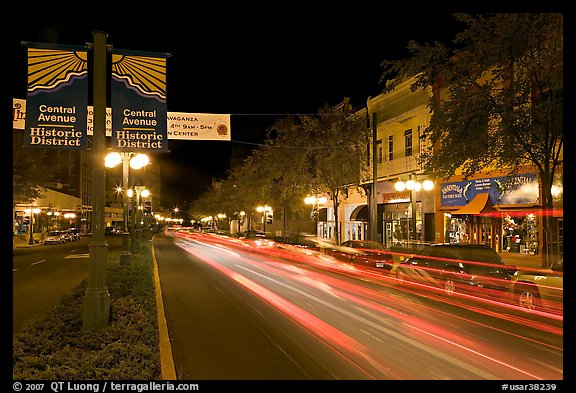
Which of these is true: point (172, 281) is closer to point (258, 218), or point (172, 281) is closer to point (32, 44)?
point (32, 44)

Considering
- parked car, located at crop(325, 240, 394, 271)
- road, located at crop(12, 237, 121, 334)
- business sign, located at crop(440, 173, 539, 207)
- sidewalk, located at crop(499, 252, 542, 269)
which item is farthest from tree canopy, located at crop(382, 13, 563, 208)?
road, located at crop(12, 237, 121, 334)

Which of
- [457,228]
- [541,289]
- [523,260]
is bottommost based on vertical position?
[523,260]

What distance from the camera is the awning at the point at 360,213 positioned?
36.6m

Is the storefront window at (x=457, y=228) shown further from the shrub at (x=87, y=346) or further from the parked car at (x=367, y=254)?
the shrub at (x=87, y=346)

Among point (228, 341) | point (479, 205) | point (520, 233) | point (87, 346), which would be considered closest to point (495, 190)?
point (479, 205)

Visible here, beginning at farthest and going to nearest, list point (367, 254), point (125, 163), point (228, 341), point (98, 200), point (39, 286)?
1. point (367, 254)
2. point (125, 163)
3. point (39, 286)
4. point (228, 341)
5. point (98, 200)

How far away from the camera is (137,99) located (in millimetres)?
9664

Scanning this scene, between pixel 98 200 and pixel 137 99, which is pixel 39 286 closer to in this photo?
pixel 98 200

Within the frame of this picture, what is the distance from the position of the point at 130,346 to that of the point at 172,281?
1137cm

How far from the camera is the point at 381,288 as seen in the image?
16344 millimetres

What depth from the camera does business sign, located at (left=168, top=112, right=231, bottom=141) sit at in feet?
53.0

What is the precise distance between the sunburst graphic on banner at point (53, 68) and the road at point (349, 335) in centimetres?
516

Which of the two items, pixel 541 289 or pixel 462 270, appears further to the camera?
pixel 462 270

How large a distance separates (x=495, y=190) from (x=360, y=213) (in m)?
14.3
